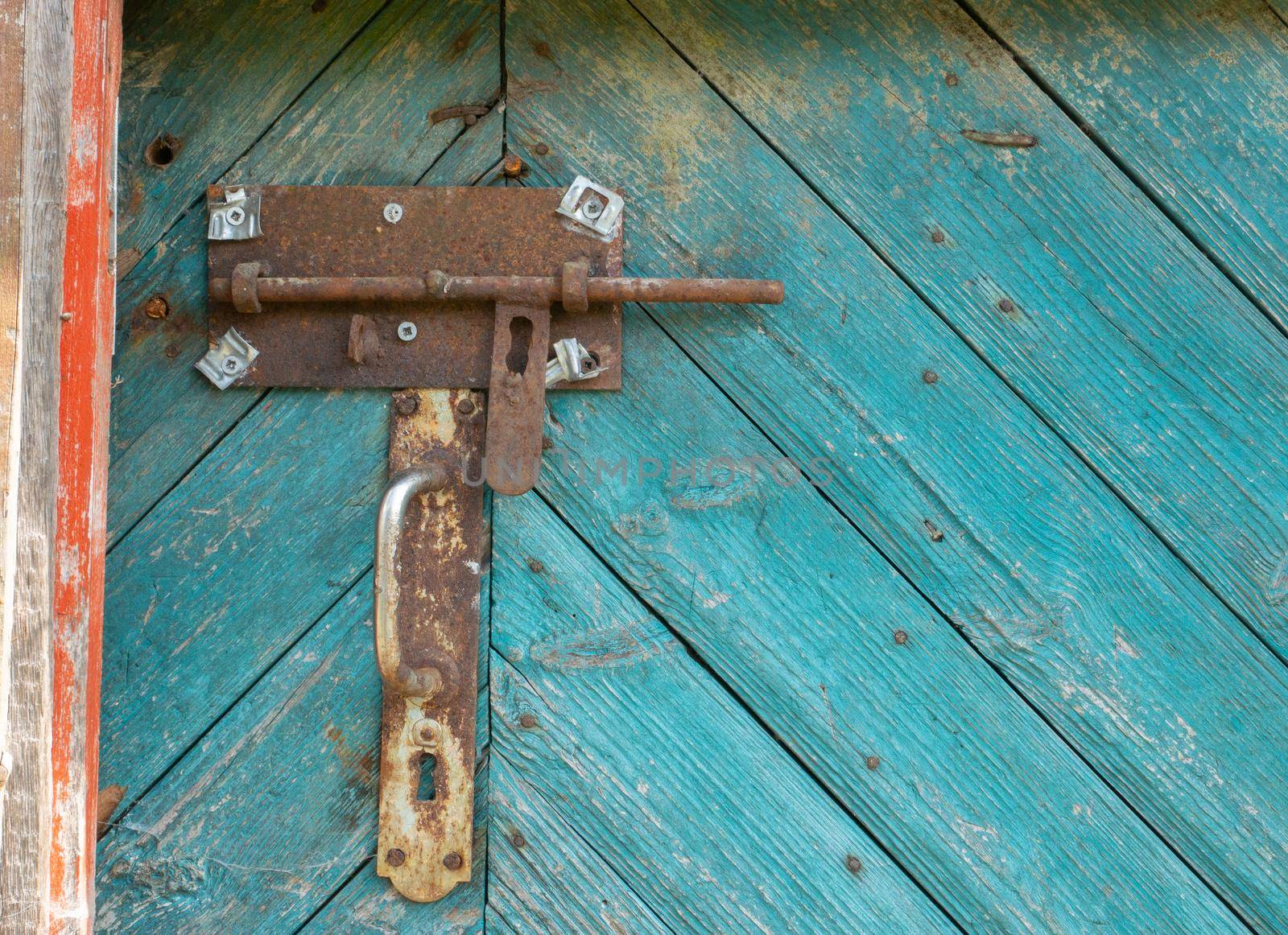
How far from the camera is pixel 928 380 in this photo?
96cm

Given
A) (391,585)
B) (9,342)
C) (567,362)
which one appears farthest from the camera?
(567,362)

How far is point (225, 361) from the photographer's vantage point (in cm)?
95

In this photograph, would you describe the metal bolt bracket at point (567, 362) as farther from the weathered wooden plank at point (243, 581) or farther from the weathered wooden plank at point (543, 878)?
the weathered wooden plank at point (543, 878)

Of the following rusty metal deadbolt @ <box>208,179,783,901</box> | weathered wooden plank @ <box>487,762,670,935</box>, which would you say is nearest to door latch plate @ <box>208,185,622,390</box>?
rusty metal deadbolt @ <box>208,179,783,901</box>

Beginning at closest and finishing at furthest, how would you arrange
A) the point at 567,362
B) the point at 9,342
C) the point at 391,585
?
the point at 9,342
the point at 391,585
the point at 567,362

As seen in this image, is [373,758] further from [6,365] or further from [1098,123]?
[1098,123]

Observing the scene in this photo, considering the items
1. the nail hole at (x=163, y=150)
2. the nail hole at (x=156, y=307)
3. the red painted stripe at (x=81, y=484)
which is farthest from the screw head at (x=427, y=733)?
the nail hole at (x=163, y=150)

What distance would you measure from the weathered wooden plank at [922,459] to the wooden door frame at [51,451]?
1.22 feet

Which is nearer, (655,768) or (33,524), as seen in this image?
(33,524)

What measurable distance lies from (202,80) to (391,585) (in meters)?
0.54

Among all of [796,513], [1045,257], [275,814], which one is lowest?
[275,814]

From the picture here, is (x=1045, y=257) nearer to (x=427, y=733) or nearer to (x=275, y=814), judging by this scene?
(x=427, y=733)

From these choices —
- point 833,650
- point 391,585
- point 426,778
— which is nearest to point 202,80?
point 391,585

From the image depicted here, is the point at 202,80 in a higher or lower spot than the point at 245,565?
higher
